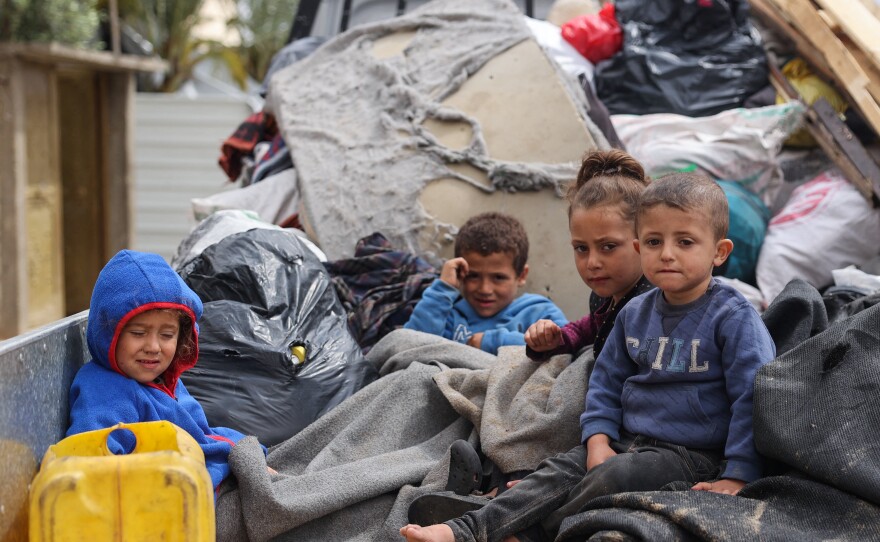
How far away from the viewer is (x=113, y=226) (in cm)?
1001

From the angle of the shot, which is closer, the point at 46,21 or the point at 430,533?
the point at 430,533

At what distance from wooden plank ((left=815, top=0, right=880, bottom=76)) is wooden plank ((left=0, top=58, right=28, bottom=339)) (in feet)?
20.7

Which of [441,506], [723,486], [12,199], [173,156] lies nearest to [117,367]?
[441,506]

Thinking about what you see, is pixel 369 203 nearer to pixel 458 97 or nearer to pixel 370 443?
pixel 458 97

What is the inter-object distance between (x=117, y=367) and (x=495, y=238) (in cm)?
160

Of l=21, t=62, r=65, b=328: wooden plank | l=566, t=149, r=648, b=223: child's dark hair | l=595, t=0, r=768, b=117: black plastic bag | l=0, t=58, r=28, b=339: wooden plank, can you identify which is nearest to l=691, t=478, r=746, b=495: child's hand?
l=566, t=149, r=648, b=223: child's dark hair

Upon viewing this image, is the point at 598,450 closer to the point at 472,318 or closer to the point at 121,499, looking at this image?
the point at 121,499

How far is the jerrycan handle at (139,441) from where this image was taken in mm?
2123

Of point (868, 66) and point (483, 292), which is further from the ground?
point (868, 66)

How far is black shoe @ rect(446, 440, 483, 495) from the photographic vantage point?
2.58 m

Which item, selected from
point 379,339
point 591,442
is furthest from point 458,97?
point 591,442

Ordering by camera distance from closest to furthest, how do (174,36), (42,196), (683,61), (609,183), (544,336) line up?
(609,183), (544,336), (683,61), (42,196), (174,36)

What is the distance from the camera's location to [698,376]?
7.48ft

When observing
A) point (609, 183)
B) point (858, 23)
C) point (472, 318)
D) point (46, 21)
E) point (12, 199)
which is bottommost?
point (12, 199)
